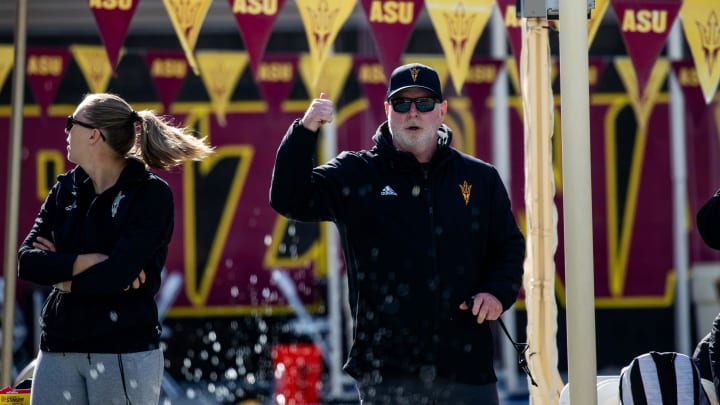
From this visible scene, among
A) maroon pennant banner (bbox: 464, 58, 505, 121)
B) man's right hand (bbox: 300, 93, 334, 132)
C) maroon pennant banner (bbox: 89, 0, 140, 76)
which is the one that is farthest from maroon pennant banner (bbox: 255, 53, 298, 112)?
man's right hand (bbox: 300, 93, 334, 132)

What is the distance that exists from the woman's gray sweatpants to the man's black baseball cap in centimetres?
123

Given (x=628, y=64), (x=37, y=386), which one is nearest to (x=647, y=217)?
(x=628, y=64)

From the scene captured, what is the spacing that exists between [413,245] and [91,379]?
1145 mm

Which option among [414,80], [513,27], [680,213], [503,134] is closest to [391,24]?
[513,27]

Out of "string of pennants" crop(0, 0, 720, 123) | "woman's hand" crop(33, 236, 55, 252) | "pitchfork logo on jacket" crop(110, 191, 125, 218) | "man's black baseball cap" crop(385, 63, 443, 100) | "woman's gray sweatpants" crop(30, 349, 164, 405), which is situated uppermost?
"string of pennants" crop(0, 0, 720, 123)

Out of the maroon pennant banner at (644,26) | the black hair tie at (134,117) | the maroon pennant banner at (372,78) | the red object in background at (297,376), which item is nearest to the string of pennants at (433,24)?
the maroon pennant banner at (644,26)

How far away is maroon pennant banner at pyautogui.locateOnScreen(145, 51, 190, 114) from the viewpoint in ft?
25.1

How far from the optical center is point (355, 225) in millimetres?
3891

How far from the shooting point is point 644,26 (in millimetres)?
5688

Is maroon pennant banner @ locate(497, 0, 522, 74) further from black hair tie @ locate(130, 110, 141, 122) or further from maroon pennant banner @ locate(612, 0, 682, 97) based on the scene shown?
black hair tie @ locate(130, 110, 141, 122)

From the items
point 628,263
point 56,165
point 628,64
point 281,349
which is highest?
point 628,64

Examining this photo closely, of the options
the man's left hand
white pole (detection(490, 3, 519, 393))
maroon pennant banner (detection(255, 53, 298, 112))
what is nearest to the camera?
the man's left hand

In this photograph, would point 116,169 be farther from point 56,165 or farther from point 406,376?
point 56,165

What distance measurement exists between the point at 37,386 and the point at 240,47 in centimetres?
539
